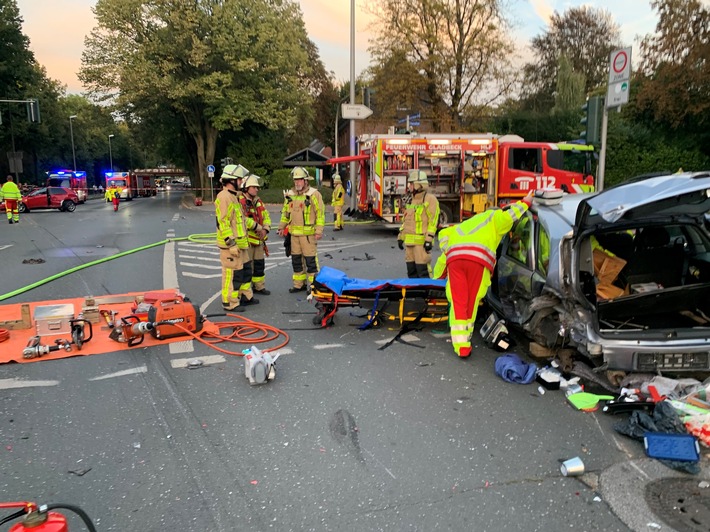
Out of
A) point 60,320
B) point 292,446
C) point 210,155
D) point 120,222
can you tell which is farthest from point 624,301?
point 210,155

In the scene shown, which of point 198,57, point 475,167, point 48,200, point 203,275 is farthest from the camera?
point 198,57

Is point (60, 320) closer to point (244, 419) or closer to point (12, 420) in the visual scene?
point (12, 420)

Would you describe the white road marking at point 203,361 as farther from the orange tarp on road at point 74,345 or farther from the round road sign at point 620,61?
the round road sign at point 620,61

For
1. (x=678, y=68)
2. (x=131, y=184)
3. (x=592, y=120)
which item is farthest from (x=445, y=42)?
(x=131, y=184)

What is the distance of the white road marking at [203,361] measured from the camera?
5148mm

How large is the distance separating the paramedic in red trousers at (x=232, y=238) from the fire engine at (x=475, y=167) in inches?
318

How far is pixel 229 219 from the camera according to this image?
22.7 feet

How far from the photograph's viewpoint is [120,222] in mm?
21125

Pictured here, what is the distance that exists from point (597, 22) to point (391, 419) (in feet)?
162

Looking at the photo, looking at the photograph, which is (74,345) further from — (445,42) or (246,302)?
(445,42)

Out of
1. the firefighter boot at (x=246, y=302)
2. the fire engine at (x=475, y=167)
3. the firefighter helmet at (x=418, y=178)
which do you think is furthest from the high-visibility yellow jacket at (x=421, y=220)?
the fire engine at (x=475, y=167)

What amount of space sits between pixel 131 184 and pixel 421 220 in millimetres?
46486

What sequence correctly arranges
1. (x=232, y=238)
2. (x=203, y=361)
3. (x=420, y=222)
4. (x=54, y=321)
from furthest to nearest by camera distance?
(x=420, y=222) < (x=232, y=238) < (x=54, y=321) < (x=203, y=361)

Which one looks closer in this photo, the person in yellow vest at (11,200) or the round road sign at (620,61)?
the round road sign at (620,61)
